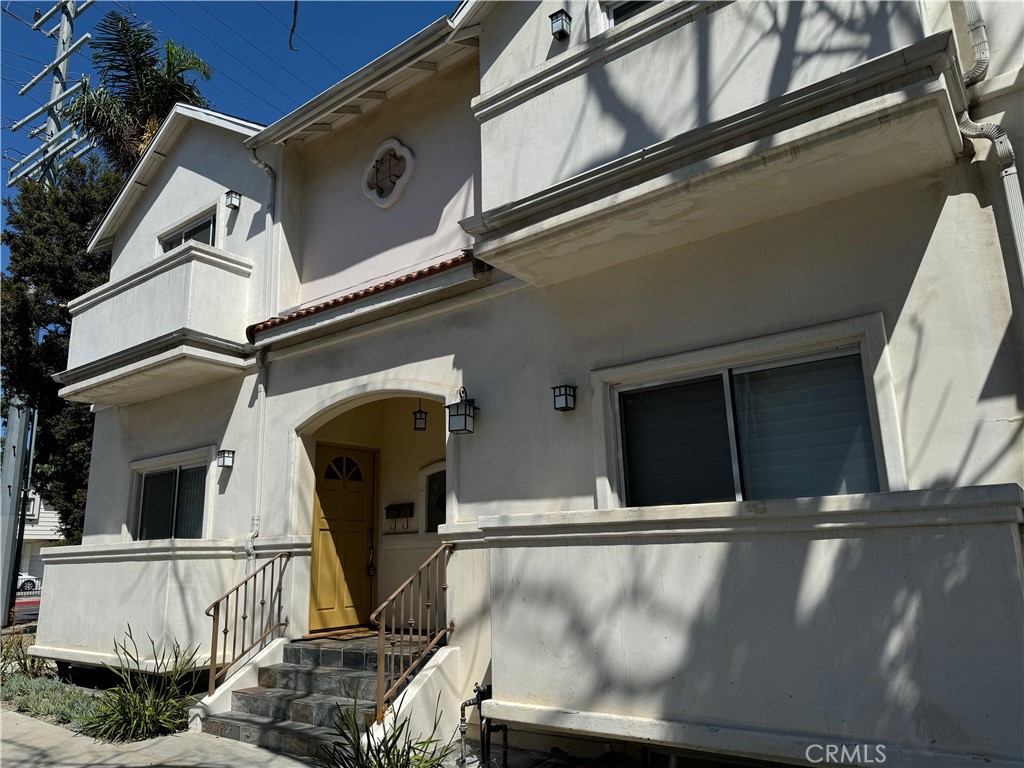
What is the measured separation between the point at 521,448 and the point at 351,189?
4825 mm

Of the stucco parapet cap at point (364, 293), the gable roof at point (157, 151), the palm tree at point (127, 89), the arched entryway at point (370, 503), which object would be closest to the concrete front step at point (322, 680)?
the arched entryway at point (370, 503)

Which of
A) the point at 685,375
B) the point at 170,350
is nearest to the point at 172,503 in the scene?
the point at 170,350

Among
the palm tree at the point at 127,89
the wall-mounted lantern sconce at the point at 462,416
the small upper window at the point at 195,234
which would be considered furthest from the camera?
the palm tree at the point at 127,89

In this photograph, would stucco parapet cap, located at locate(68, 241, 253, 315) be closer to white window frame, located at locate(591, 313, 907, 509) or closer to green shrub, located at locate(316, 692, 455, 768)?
white window frame, located at locate(591, 313, 907, 509)

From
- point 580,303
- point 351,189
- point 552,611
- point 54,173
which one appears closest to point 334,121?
point 351,189

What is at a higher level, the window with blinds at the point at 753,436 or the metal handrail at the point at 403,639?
the window with blinds at the point at 753,436

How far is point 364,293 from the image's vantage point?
8.59 metres

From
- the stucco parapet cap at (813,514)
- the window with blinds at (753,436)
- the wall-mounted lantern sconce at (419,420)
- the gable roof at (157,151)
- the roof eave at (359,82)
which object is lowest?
the stucco parapet cap at (813,514)

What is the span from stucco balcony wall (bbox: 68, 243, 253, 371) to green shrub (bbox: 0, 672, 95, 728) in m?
4.42

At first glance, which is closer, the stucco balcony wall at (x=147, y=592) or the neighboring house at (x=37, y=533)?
the stucco balcony wall at (x=147, y=592)

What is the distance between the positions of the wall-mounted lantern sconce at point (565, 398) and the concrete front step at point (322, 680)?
3155mm

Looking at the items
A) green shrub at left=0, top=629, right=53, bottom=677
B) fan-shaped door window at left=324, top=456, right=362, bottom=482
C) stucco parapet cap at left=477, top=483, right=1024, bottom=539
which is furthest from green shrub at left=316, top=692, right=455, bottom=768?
green shrub at left=0, top=629, right=53, bottom=677

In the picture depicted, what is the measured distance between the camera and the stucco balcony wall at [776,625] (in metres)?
3.99

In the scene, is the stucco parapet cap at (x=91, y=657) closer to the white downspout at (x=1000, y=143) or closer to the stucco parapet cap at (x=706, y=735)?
the stucco parapet cap at (x=706, y=735)
